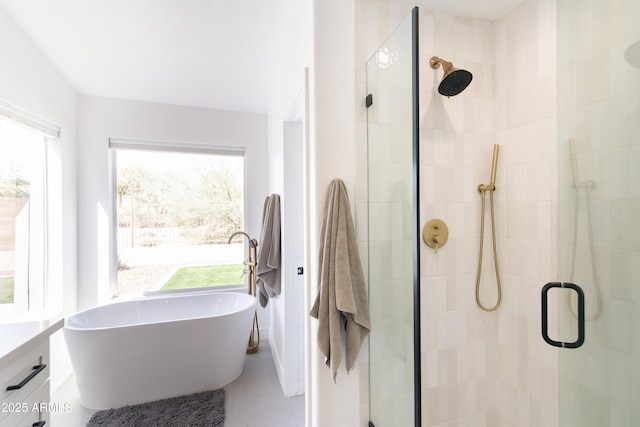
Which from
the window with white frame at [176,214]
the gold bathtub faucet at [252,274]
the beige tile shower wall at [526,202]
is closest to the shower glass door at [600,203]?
the beige tile shower wall at [526,202]

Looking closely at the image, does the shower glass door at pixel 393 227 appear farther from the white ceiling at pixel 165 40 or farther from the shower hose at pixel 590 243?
the white ceiling at pixel 165 40

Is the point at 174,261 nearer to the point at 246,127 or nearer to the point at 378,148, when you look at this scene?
the point at 246,127

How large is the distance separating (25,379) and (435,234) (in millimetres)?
1844

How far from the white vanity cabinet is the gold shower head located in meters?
2.02

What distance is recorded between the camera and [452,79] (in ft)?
4.12

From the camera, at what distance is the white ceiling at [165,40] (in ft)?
5.07

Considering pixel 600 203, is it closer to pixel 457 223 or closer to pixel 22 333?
pixel 457 223

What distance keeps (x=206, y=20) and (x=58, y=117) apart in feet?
5.73

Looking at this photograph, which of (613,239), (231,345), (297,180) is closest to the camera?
(613,239)

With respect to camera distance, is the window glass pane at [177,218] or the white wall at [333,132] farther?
the window glass pane at [177,218]

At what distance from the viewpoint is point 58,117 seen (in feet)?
7.57

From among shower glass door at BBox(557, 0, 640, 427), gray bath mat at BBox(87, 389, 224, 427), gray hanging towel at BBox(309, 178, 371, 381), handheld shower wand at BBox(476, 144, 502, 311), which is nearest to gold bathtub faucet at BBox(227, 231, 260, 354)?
gray bath mat at BBox(87, 389, 224, 427)

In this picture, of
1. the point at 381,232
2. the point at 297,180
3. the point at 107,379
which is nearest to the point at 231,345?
the point at 107,379

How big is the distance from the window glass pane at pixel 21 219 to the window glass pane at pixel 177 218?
2.23ft
